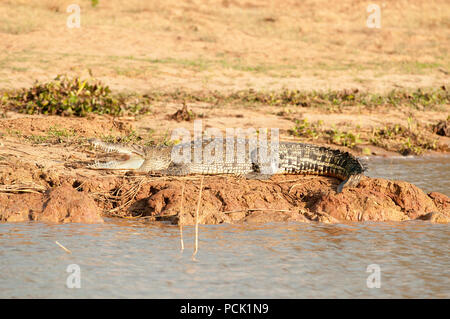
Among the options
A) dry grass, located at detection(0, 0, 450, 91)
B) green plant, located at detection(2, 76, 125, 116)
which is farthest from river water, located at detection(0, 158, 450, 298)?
dry grass, located at detection(0, 0, 450, 91)

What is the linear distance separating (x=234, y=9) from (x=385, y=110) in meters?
8.11

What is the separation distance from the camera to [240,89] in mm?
10836

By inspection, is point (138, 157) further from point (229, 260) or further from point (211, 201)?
point (229, 260)

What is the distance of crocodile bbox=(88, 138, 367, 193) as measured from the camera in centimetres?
602

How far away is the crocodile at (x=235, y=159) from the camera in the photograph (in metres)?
6.02

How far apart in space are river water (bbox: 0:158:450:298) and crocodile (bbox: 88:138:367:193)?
1.23 m

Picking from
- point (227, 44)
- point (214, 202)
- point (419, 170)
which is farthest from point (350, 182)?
point (227, 44)

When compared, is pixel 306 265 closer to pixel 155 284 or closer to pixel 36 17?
pixel 155 284

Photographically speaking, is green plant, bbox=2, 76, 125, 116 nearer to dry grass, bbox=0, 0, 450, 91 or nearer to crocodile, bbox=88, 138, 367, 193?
dry grass, bbox=0, 0, 450, 91

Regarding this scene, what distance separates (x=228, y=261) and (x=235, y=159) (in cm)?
243

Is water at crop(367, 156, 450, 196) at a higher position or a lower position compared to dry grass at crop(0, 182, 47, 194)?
lower

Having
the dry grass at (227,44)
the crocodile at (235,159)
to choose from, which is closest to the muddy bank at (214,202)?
the crocodile at (235,159)

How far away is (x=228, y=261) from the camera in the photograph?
3.96m
